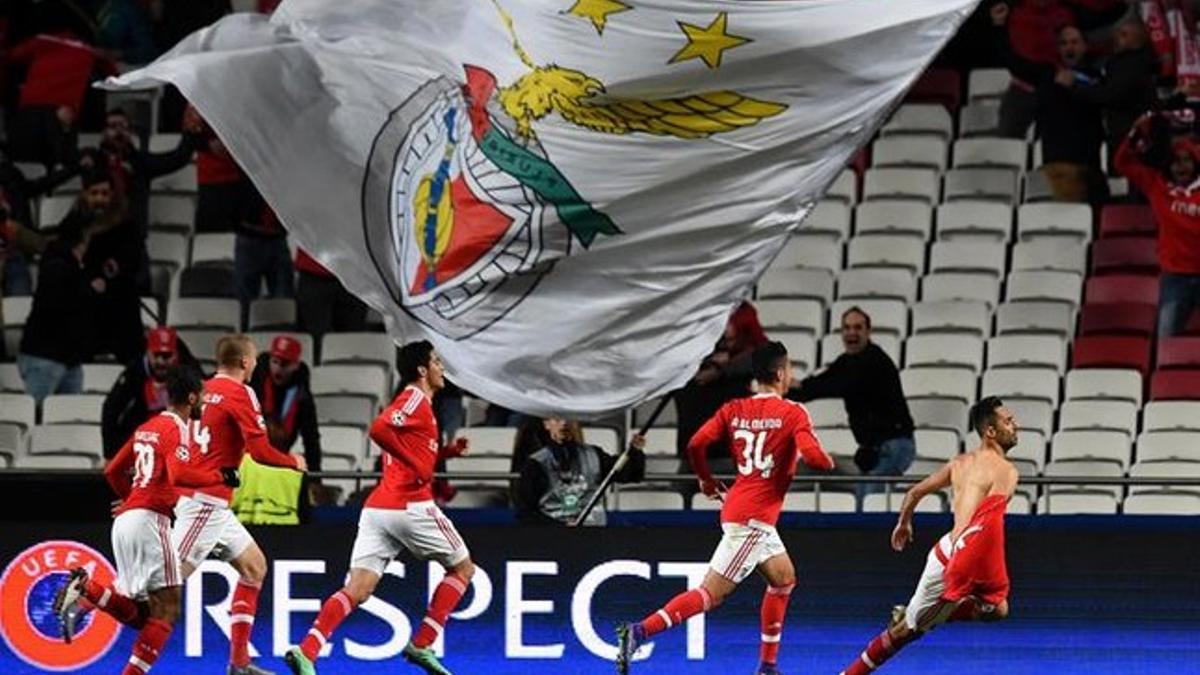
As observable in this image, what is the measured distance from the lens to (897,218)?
2950cm

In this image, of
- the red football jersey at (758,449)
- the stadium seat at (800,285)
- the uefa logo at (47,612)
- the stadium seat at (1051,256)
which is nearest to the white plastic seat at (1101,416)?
the stadium seat at (1051,256)

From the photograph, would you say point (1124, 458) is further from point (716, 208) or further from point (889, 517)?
point (716, 208)

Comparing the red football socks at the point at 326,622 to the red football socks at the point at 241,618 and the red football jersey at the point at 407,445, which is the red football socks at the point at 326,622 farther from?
the red football jersey at the point at 407,445

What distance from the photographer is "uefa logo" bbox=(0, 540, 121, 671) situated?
82.4ft

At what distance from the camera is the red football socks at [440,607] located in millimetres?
24000

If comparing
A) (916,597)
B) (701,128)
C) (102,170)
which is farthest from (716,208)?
(102,170)

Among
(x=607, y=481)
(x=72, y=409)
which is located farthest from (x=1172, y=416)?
(x=72, y=409)

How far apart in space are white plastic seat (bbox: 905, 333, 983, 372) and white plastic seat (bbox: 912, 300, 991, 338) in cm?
14

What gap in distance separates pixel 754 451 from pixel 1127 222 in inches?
254

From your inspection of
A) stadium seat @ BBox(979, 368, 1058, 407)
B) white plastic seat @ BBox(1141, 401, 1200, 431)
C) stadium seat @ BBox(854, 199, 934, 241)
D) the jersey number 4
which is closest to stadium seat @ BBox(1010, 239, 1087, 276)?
stadium seat @ BBox(854, 199, 934, 241)

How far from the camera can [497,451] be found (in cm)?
2762

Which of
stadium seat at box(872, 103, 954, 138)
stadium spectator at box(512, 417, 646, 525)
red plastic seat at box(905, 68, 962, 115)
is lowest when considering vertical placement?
stadium spectator at box(512, 417, 646, 525)

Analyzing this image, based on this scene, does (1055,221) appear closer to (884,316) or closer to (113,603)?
(884,316)

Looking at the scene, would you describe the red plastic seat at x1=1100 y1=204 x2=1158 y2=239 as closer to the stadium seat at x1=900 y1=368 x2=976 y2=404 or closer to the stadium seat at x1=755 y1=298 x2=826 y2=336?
the stadium seat at x1=900 y1=368 x2=976 y2=404
